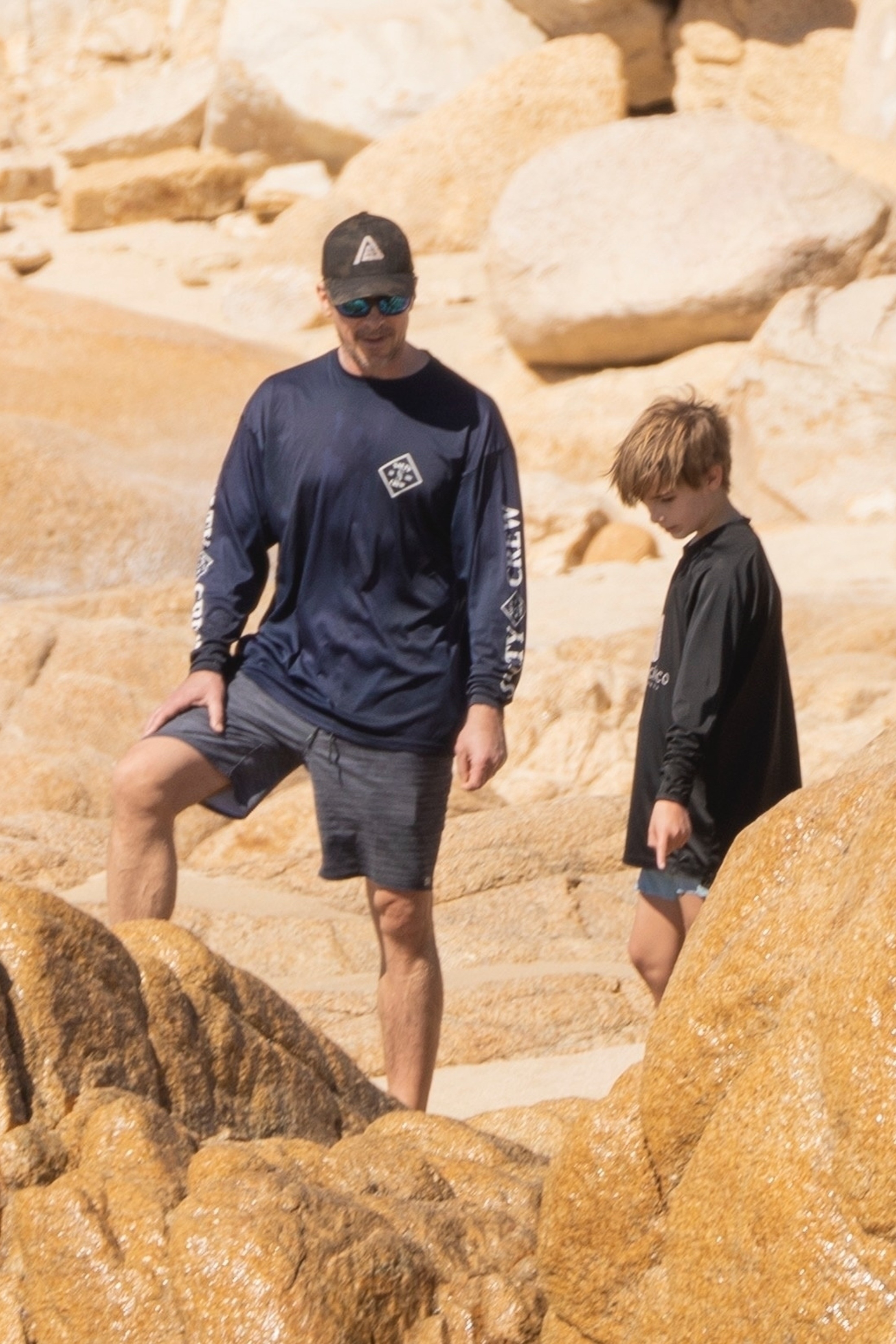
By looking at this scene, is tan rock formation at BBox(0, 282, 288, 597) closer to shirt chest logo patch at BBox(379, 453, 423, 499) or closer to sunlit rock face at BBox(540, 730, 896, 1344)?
shirt chest logo patch at BBox(379, 453, 423, 499)

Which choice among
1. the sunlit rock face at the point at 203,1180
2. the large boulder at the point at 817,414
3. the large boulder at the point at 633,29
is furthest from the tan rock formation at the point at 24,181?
the sunlit rock face at the point at 203,1180

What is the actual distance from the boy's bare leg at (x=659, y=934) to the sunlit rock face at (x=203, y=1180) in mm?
676

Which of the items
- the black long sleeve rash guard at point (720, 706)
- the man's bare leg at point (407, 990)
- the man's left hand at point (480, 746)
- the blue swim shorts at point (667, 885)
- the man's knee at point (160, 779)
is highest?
the black long sleeve rash guard at point (720, 706)

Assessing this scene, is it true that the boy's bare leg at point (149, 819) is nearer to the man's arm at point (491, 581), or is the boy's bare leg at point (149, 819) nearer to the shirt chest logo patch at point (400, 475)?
the man's arm at point (491, 581)

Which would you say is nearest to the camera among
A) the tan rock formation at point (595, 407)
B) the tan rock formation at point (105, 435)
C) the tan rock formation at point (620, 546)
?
the tan rock formation at point (105, 435)

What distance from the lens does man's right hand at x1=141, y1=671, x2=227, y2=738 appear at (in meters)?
3.73

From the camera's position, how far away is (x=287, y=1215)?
2.33 meters

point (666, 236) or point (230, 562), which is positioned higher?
point (230, 562)

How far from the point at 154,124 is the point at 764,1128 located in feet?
68.0

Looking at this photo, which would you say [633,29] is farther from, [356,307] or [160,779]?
[160,779]

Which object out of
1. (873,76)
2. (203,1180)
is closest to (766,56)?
(873,76)

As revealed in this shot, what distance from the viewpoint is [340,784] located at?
3.72 m

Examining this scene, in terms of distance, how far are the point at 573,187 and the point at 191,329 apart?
3.23 meters

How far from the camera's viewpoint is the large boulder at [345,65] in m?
19.7
